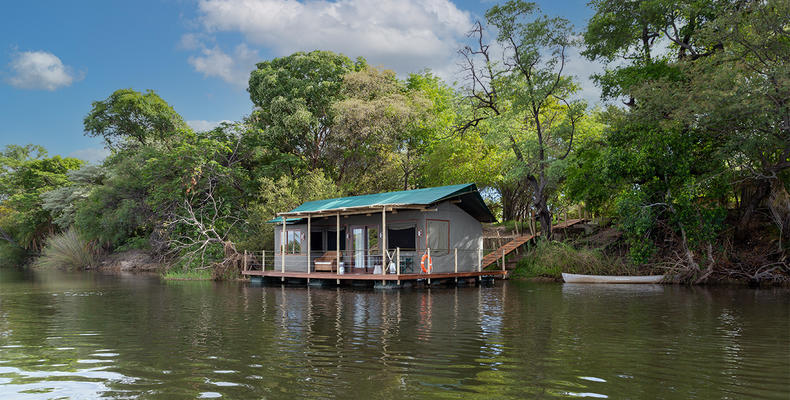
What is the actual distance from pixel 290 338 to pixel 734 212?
20.9m

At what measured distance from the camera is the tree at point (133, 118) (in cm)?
3909

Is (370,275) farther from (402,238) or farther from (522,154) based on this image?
(522,154)

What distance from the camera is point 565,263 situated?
22.7 metres

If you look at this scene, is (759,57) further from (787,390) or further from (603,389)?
(603,389)

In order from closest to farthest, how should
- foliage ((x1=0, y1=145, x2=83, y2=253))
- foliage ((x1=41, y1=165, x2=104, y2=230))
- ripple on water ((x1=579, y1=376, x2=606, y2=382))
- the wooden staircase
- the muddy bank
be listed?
ripple on water ((x1=579, y1=376, x2=606, y2=382)) → the wooden staircase → the muddy bank → foliage ((x1=41, y1=165, x2=104, y2=230)) → foliage ((x1=0, y1=145, x2=83, y2=253))

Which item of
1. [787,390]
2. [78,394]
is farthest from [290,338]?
[787,390]

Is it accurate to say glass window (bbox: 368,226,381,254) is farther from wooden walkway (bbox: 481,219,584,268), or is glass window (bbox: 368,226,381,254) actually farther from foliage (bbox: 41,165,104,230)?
foliage (bbox: 41,165,104,230)

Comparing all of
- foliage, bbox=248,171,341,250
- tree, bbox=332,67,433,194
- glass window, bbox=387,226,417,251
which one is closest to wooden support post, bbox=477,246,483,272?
glass window, bbox=387,226,417,251

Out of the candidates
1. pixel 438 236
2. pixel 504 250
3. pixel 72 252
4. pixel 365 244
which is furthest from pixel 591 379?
pixel 72 252

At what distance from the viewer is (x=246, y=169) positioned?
110ft

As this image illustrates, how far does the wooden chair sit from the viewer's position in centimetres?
2158

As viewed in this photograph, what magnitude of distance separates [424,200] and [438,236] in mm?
2170

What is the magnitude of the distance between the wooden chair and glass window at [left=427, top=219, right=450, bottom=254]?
4.26 metres

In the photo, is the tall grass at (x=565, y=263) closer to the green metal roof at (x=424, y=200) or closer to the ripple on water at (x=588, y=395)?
the green metal roof at (x=424, y=200)
